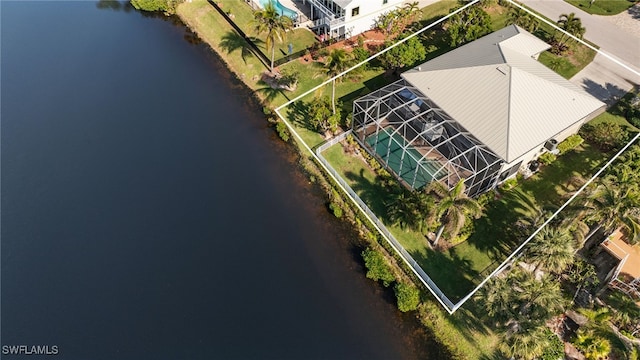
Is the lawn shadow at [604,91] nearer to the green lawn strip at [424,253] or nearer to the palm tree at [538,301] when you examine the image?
the green lawn strip at [424,253]

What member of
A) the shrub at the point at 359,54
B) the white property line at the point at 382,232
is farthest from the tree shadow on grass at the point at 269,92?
the shrub at the point at 359,54

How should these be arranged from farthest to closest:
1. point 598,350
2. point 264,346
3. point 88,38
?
point 88,38 < point 264,346 < point 598,350

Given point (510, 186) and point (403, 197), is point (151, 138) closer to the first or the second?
point (403, 197)

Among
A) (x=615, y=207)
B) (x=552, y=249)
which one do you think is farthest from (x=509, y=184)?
(x=552, y=249)

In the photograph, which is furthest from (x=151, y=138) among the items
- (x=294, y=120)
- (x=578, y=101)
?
(x=578, y=101)

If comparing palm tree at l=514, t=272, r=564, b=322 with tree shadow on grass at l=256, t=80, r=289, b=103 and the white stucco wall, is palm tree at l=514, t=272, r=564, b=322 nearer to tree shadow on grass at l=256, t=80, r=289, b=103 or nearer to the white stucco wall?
tree shadow on grass at l=256, t=80, r=289, b=103
